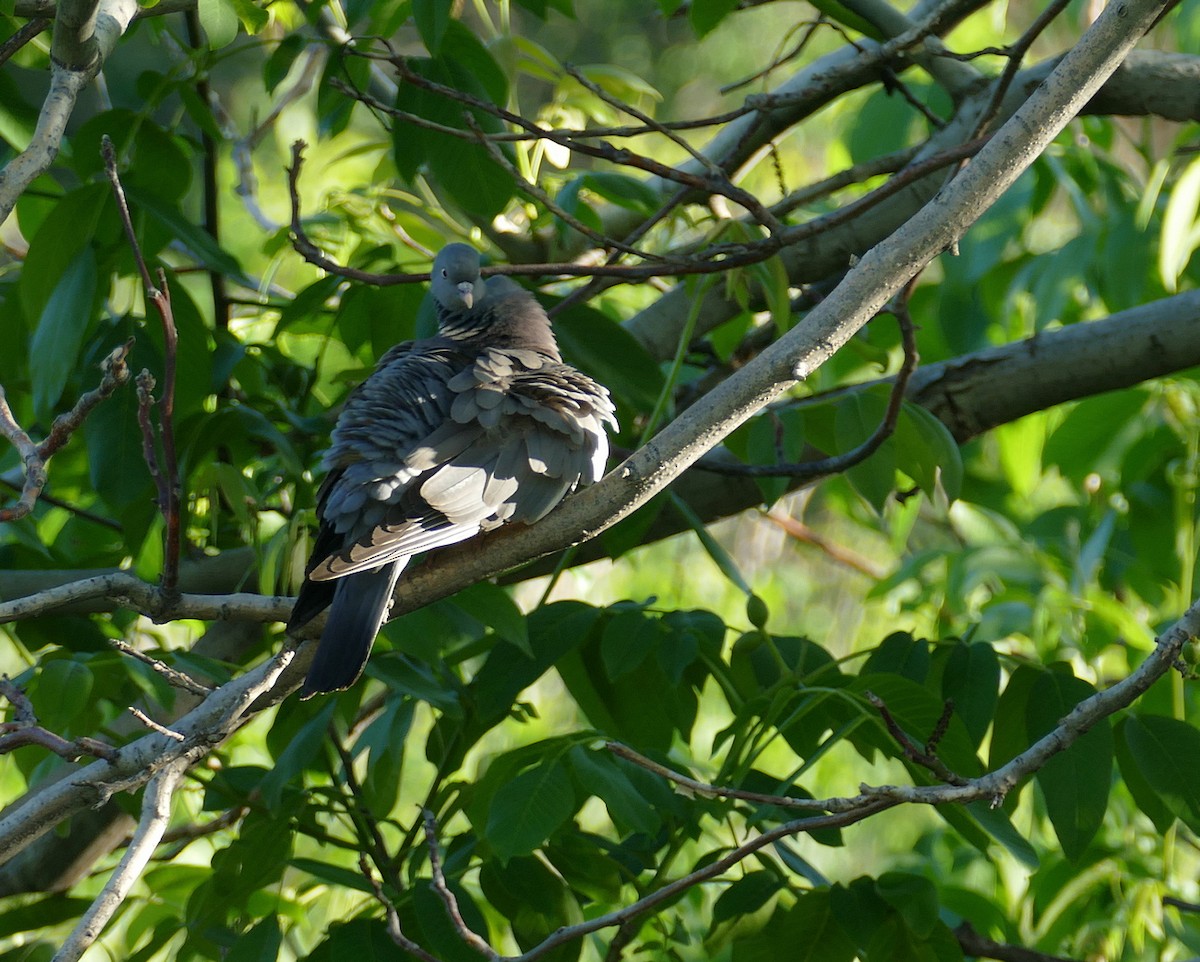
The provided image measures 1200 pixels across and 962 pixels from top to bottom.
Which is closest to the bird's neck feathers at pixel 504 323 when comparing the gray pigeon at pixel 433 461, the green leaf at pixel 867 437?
the gray pigeon at pixel 433 461

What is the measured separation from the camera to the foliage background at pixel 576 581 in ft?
6.41

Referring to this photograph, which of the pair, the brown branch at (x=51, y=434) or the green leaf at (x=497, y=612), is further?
the green leaf at (x=497, y=612)

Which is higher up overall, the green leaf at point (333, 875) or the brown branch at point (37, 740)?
the brown branch at point (37, 740)

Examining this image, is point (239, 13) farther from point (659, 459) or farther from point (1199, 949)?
point (1199, 949)

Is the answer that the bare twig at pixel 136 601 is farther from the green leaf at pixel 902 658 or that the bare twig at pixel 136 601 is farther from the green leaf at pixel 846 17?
the green leaf at pixel 846 17

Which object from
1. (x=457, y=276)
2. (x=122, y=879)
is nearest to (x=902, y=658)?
(x=457, y=276)

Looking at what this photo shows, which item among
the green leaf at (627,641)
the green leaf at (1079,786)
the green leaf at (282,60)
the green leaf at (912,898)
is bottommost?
the green leaf at (912,898)

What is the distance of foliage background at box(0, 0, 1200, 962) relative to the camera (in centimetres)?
196

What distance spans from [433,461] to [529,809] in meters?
0.55

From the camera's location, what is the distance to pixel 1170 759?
78.2 inches

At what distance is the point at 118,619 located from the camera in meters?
2.42

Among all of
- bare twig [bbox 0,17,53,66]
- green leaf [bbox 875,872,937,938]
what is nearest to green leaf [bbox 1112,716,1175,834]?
green leaf [bbox 875,872,937,938]

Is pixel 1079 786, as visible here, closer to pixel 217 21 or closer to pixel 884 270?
pixel 884 270

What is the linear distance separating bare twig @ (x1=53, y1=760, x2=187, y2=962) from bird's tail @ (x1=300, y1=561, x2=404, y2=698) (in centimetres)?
29
